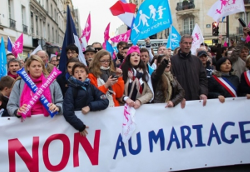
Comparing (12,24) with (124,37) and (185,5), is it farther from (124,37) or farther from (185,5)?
(185,5)

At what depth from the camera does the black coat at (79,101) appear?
11.1ft

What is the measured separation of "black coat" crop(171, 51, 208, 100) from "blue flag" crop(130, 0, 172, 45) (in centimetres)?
109

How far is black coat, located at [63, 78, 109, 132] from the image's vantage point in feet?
11.1

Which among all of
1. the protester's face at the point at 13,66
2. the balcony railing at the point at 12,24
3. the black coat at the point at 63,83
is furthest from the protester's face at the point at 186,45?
the balcony railing at the point at 12,24

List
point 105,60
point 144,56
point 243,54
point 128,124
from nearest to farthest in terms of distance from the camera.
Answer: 1. point 128,124
2. point 105,60
3. point 144,56
4. point 243,54

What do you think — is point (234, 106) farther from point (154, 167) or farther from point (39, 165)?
point (39, 165)

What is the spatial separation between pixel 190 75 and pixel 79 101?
5.83 feet

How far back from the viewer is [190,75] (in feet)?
14.1

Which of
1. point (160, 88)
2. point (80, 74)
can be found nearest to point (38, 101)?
point (80, 74)

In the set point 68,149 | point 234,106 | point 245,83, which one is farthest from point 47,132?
point 245,83

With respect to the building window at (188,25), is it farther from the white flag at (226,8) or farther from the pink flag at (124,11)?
the pink flag at (124,11)

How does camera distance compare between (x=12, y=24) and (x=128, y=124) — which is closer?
(x=128, y=124)

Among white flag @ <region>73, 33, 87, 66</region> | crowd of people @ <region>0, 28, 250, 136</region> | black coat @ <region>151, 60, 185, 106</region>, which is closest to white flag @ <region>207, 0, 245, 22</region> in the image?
crowd of people @ <region>0, 28, 250, 136</region>

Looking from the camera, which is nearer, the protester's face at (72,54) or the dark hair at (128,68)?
the dark hair at (128,68)
